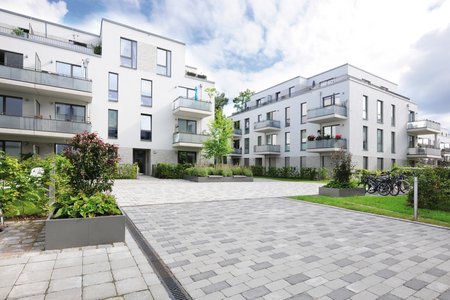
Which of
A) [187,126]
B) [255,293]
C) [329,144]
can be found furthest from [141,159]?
[255,293]

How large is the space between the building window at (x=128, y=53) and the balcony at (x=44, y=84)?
4.41m

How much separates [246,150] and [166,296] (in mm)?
36993

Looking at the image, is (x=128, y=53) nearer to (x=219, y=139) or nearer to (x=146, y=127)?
(x=146, y=127)

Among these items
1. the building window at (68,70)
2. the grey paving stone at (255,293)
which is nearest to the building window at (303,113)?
the building window at (68,70)

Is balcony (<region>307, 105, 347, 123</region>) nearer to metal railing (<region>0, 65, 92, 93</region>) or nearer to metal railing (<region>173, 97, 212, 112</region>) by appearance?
metal railing (<region>173, 97, 212, 112</region>)

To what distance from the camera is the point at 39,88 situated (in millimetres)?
17656

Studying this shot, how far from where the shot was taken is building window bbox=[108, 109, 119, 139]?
71.7 feet

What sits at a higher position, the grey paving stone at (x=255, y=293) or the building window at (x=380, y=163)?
the building window at (x=380, y=163)

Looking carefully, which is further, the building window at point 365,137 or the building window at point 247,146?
the building window at point 247,146

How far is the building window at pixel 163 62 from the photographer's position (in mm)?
24453

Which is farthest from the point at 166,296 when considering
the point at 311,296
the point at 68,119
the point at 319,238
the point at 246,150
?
the point at 246,150

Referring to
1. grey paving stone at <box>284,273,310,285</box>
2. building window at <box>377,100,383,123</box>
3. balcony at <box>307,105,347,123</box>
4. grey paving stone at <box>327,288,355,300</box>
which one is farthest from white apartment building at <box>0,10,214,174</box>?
grey paving stone at <box>327,288,355,300</box>

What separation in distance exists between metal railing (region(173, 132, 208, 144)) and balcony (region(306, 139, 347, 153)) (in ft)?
35.9

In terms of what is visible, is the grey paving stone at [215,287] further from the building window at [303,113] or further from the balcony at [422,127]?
the balcony at [422,127]
